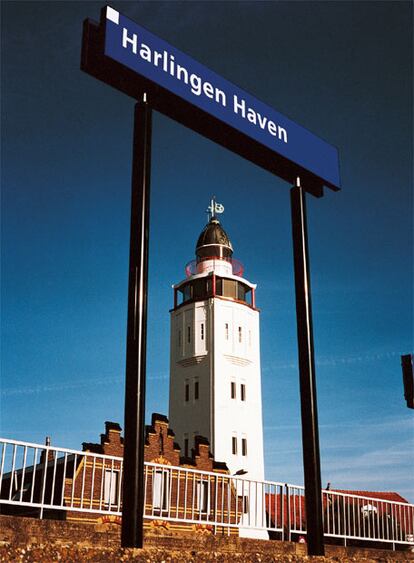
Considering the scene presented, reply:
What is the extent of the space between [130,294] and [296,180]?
146 inches

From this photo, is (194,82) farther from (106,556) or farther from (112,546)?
(106,556)

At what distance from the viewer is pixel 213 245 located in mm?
52781

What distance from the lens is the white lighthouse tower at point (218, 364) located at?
45.0 m

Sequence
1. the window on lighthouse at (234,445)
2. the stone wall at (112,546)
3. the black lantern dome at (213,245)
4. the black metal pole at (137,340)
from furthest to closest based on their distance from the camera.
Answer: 1. the black lantern dome at (213,245)
2. the window on lighthouse at (234,445)
3. the black metal pole at (137,340)
4. the stone wall at (112,546)

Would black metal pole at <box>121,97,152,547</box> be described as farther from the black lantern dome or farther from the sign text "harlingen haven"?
the black lantern dome

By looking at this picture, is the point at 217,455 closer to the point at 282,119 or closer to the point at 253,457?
the point at 253,457

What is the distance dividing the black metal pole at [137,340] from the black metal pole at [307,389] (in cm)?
244

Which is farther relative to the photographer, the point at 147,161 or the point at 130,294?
the point at 147,161

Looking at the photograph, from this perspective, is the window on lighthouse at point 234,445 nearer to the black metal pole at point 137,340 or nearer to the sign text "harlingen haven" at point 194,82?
the sign text "harlingen haven" at point 194,82

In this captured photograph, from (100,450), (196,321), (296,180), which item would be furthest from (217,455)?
(296,180)

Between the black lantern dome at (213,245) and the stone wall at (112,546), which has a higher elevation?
the black lantern dome at (213,245)

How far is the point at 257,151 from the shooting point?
820cm

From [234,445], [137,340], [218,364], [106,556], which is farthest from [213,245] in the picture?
[106,556]

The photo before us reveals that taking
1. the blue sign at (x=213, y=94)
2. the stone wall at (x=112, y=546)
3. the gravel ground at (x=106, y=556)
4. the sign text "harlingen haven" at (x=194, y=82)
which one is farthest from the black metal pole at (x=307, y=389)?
the gravel ground at (x=106, y=556)
